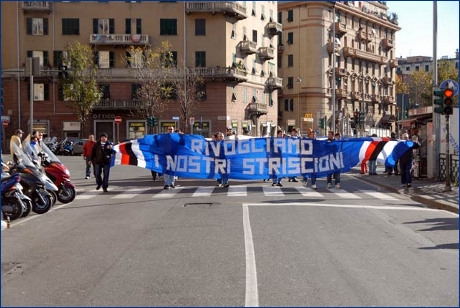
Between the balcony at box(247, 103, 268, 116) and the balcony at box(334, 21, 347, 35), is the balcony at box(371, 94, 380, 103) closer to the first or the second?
the balcony at box(334, 21, 347, 35)

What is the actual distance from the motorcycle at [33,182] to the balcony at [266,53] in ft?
195

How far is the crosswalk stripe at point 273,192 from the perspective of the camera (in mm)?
19803

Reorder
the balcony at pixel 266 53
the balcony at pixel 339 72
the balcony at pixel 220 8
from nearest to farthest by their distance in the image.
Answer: the balcony at pixel 220 8, the balcony at pixel 266 53, the balcony at pixel 339 72

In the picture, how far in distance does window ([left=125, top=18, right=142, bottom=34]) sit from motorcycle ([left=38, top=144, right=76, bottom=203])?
4950 centimetres

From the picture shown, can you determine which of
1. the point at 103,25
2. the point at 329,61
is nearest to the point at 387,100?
the point at 329,61

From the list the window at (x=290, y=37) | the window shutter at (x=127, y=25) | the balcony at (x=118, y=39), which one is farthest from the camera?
the window at (x=290, y=37)

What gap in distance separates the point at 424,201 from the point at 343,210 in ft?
13.2

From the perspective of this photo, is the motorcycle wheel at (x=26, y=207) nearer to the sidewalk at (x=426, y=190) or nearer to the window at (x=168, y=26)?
the sidewalk at (x=426, y=190)

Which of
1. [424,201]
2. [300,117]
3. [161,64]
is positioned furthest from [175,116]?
[424,201]

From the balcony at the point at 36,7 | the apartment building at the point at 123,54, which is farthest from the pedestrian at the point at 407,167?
the balcony at the point at 36,7

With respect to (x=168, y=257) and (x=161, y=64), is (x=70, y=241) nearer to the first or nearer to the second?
(x=168, y=257)

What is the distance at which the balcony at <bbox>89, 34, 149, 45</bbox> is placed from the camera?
6444 cm

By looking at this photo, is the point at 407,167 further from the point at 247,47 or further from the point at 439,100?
the point at 247,47

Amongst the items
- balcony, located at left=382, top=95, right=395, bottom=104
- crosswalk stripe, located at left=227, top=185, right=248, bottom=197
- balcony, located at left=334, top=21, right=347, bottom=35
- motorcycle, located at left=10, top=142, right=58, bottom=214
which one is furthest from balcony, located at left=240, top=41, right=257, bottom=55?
motorcycle, located at left=10, top=142, right=58, bottom=214
